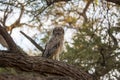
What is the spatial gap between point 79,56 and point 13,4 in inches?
50.5

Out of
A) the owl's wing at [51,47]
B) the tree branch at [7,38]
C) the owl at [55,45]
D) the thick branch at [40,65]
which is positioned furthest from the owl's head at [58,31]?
the tree branch at [7,38]

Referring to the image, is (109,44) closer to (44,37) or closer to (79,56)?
(79,56)

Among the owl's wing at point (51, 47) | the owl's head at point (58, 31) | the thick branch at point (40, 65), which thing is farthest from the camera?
the owl's head at point (58, 31)

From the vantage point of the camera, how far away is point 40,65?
4.18 m

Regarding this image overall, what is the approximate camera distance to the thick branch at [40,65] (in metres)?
4.08

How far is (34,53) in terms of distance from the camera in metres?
6.04

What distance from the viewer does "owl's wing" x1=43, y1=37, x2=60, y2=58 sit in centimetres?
547

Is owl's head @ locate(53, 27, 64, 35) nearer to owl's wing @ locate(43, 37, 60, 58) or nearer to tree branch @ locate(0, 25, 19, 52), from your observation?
owl's wing @ locate(43, 37, 60, 58)

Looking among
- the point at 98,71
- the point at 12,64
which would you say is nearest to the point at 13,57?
the point at 12,64

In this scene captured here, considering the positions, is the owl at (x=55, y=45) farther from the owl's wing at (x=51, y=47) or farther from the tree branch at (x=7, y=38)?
the tree branch at (x=7, y=38)

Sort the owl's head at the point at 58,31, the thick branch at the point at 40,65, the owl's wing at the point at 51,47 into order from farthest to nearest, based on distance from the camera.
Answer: the owl's head at the point at 58,31, the owl's wing at the point at 51,47, the thick branch at the point at 40,65

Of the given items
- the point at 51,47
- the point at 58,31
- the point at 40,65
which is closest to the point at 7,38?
the point at 40,65

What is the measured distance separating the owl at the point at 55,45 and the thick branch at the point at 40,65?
3.70 feet

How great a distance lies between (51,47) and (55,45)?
9 centimetres
